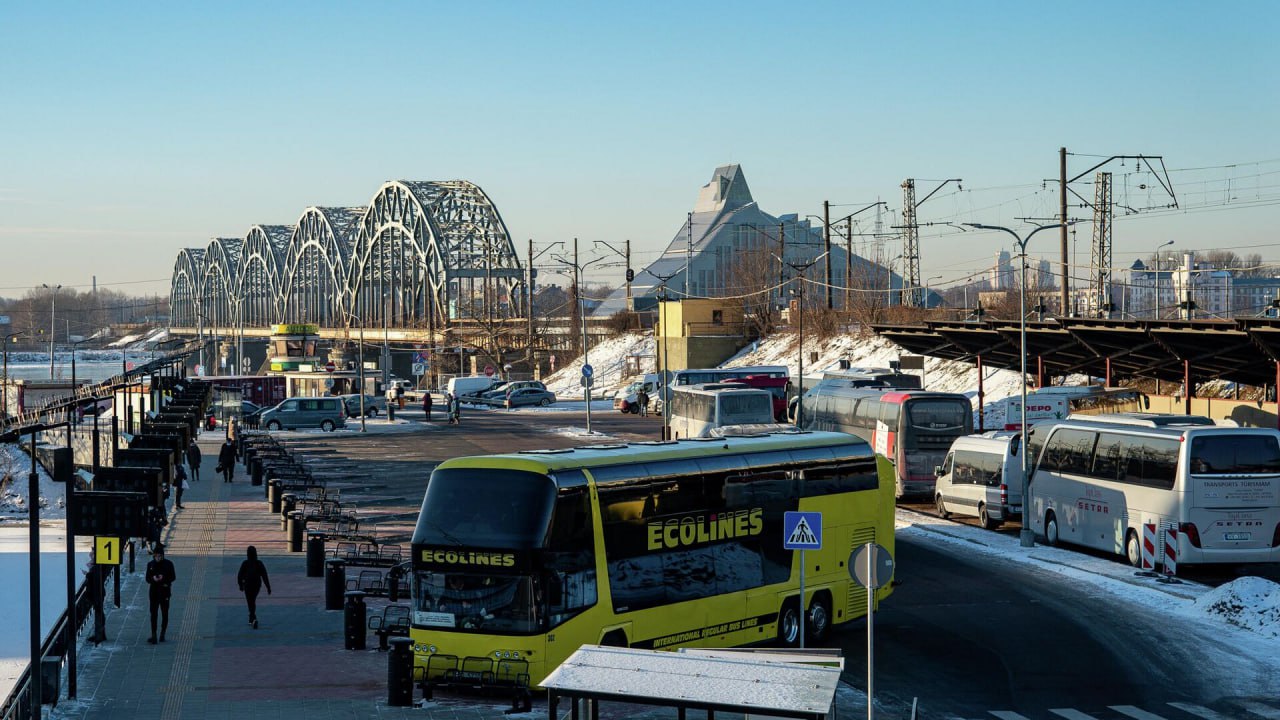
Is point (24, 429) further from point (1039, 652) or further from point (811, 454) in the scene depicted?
point (1039, 652)

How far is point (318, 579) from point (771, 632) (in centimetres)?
1114

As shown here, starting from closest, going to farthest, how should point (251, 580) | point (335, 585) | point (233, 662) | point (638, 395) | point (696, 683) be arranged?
point (696, 683)
point (233, 662)
point (251, 580)
point (335, 585)
point (638, 395)

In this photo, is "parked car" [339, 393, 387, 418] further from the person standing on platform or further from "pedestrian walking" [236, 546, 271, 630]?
"pedestrian walking" [236, 546, 271, 630]

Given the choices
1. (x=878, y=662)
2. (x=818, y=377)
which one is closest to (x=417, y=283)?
(x=818, y=377)

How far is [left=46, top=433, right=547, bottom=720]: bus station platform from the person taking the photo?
1683cm

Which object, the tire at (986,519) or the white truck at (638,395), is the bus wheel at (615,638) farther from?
the white truck at (638,395)

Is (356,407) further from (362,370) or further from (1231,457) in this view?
(1231,457)

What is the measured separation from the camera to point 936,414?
38531 mm

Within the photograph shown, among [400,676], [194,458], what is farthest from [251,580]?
[194,458]

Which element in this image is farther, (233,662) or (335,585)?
(335,585)

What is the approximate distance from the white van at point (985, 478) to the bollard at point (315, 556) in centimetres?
1676

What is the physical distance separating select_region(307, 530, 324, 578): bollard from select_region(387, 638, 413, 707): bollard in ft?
35.5

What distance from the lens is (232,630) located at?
22.1 meters

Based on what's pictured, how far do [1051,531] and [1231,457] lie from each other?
6108 mm
